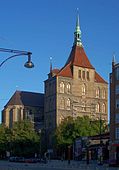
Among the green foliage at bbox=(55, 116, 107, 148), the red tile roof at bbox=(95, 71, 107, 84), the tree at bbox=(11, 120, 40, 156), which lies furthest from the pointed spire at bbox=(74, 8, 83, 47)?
the tree at bbox=(11, 120, 40, 156)

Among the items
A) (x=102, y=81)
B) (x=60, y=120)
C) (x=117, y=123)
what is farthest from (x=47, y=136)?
(x=117, y=123)

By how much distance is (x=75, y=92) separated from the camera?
16175 centimetres

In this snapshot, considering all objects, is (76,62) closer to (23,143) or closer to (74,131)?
(23,143)

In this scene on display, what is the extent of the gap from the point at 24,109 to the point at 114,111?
80345mm

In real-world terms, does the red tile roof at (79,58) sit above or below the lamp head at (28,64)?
above

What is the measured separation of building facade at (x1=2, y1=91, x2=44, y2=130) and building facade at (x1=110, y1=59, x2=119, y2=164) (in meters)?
69.4

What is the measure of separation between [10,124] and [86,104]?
32582mm

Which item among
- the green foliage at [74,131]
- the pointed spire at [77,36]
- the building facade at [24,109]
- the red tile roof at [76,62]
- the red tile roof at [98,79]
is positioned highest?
the pointed spire at [77,36]

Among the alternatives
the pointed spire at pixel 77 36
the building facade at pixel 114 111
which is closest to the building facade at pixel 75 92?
the pointed spire at pixel 77 36

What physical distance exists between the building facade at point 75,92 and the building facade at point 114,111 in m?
55.5

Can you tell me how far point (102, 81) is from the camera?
16950 cm

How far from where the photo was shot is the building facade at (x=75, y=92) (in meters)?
158

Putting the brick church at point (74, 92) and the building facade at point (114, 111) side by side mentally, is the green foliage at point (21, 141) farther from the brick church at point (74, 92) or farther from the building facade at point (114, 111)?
the building facade at point (114, 111)

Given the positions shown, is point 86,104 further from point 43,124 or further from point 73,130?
point 73,130
